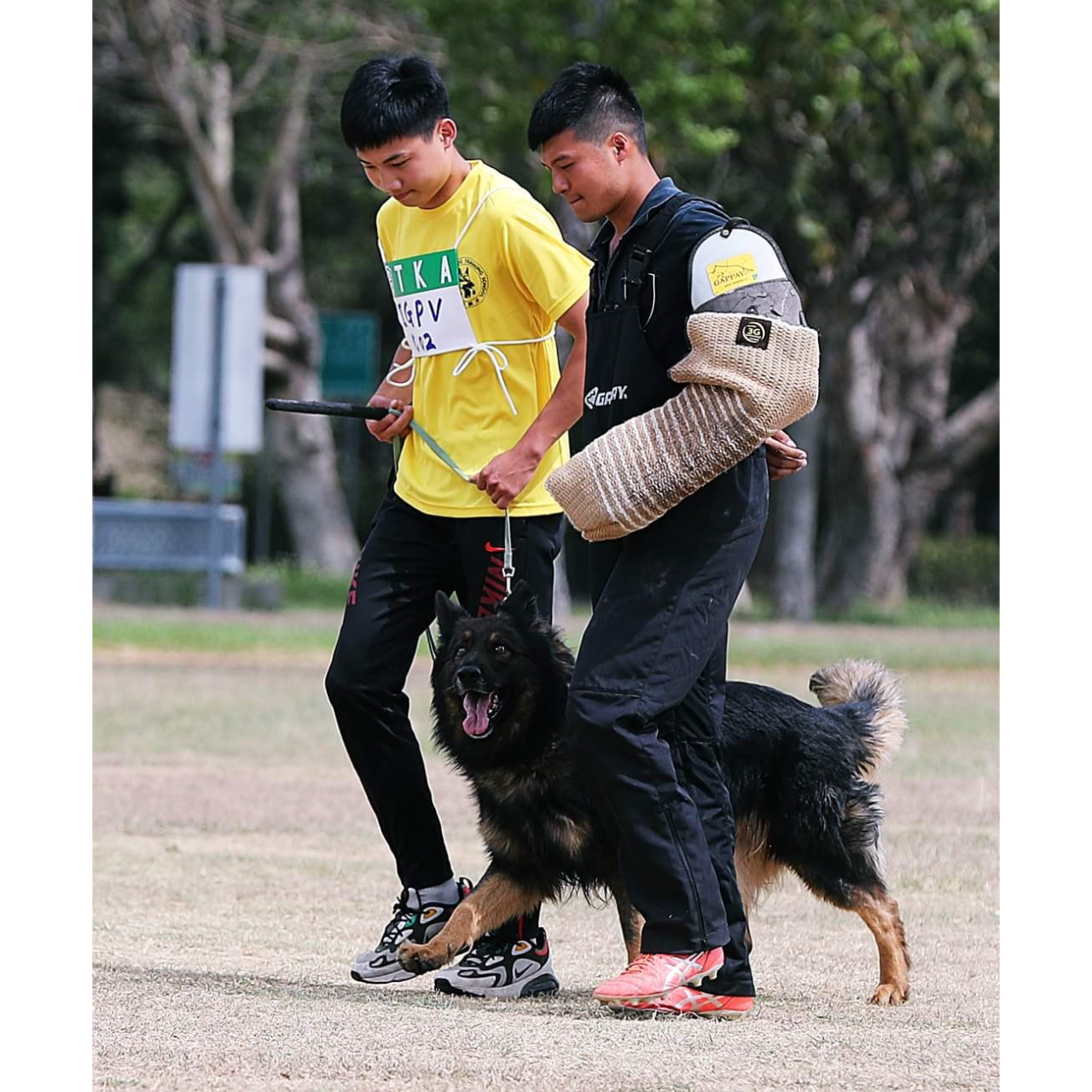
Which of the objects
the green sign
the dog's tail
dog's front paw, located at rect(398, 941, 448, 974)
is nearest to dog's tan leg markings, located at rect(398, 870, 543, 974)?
dog's front paw, located at rect(398, 941, 448, 974)

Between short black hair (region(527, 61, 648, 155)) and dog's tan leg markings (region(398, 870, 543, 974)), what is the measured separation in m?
2.11

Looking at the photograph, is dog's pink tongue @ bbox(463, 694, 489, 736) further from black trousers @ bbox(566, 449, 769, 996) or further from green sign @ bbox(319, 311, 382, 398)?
green sign @ bbox(319, 311, 382, 398)

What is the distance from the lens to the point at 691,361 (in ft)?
16.0

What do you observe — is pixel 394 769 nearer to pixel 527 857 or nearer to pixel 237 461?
pixel 527 857

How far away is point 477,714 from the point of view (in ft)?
18.2

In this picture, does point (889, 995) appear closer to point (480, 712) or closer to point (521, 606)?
point (480, 712)

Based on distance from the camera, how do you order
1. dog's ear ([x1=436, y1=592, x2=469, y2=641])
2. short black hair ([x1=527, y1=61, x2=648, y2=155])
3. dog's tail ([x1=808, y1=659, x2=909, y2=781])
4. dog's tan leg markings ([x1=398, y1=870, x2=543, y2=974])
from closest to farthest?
short black hair ([x1=527, y1=61, x2=648, y2=155])
dog's tan leg markings ([x1=398, y1=870, x2=543, y2=974])
dog's ear ([x1=436, y1=592, x2=469, y2=641])
dog's tail ([x1=808, y1=659, x2=909, y2=781])

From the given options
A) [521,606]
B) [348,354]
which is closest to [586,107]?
[521,606]

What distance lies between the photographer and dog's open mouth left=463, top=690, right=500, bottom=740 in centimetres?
554

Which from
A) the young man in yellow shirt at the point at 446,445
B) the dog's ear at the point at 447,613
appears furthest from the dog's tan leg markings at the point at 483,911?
the dog's ear at the point at 447,613

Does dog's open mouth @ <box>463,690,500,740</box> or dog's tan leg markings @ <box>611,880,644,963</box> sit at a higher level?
dog's open mouth @ <box>463,690,500,740</box>
